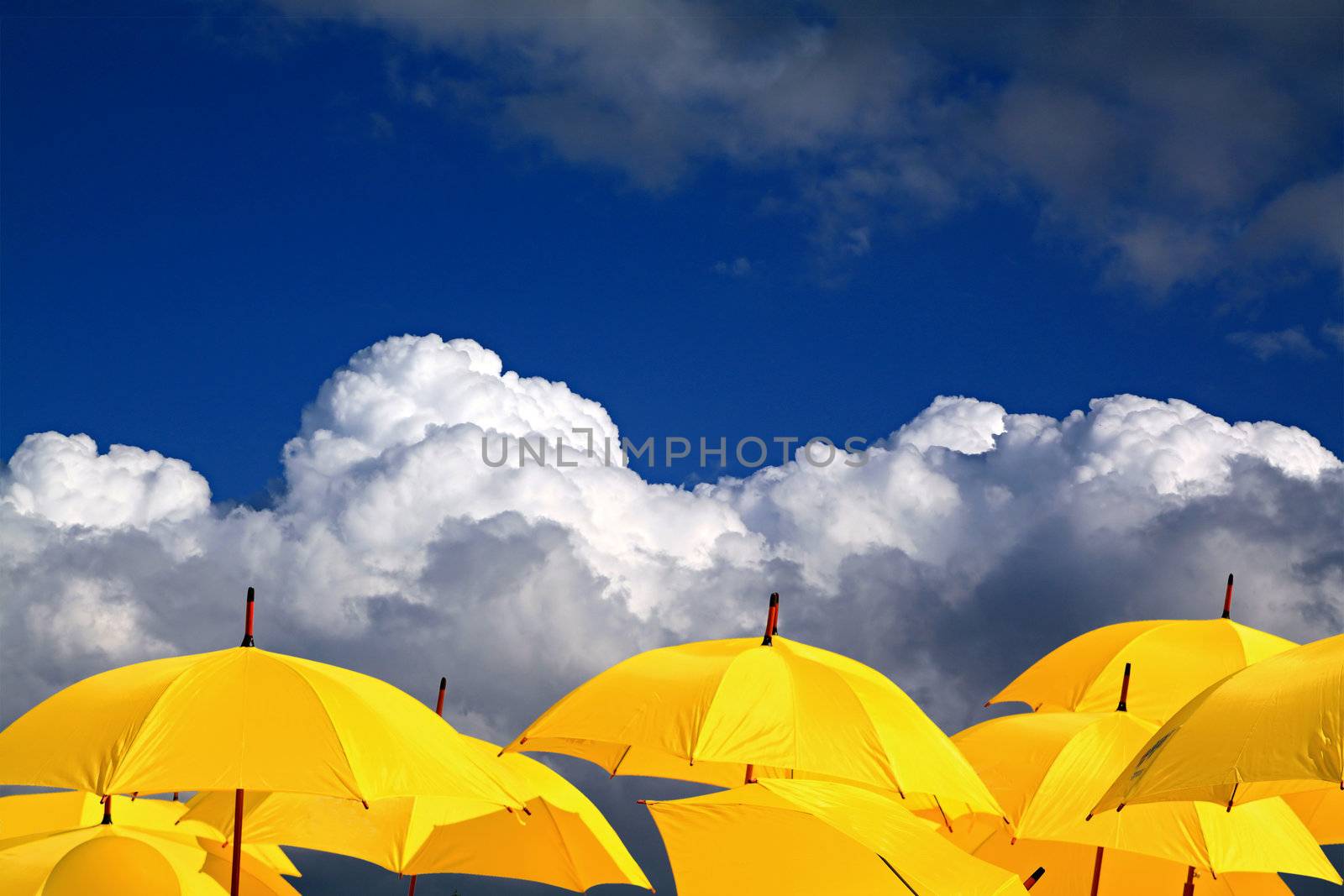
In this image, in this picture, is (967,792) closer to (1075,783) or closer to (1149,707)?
(1075,783)

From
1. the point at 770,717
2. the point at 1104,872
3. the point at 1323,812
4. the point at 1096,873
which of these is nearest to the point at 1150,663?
the point at 1323,812

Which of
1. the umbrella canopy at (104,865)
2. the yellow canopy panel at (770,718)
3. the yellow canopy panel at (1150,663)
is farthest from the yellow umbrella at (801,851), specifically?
the yellow canopy panel at (1150,663)

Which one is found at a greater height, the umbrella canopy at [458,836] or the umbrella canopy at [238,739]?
the umbrella canopy at [238,739]

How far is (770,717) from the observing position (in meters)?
11.3

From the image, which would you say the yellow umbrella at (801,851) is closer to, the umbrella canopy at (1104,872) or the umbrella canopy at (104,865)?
the umbrella canopy at (104,865)

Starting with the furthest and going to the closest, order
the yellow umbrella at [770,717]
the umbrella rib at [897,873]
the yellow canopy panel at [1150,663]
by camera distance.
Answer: the yellow canopy panel at [1150,663], the yellow umbrella at [770,717], the umbrella rib at [897,873]

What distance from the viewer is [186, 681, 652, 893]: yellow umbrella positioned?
39.2 ft

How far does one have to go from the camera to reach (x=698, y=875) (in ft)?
30.1

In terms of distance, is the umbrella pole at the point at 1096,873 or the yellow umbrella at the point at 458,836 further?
the umbrella pole at the point at 1096,873

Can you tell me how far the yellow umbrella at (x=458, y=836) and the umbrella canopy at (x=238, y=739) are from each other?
263cm

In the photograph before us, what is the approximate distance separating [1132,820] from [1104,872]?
8.98ft

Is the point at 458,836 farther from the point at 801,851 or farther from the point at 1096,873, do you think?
the point at 1096,873

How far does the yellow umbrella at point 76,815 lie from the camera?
11.8m

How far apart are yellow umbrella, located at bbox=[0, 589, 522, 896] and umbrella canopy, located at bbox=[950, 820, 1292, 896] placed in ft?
20.1
